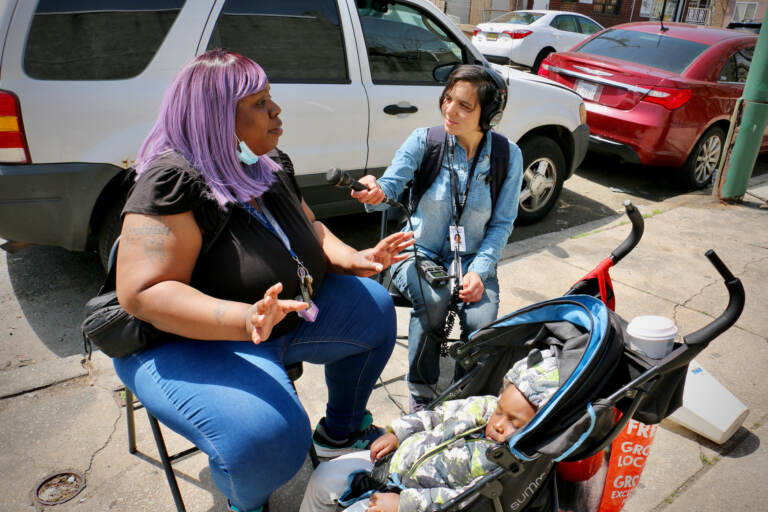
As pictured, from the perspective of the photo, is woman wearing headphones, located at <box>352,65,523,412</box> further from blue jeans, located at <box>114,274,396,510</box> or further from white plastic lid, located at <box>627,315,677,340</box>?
white plastic lid, located at <box>627,315,677,340</box>

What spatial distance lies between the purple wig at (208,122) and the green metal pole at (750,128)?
18.8 ft

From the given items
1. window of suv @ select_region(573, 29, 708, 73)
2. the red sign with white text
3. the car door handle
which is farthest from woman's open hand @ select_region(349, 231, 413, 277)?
window of suv @ select_region(573, 29, 708, 73)

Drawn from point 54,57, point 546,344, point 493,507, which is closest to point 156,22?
point 54,57

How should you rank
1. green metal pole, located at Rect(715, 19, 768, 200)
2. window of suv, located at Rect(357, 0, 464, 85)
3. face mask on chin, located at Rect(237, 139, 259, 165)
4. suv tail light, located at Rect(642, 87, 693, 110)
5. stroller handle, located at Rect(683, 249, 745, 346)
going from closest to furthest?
stroller handle, located at Rect(683, 249, 745, 346)
face mask on chin, located at Rect(237, 139, 259, 165)
window of suv, located at Rect(357, 0, 464, 85)
green metal pole, located at Rect(715, 19, 768, 200)
suv tail light, located at Rect(642, 87, 693, 110)

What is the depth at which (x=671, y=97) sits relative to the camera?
6.11 meters

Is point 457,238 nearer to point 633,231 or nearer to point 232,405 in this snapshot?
point 633,231

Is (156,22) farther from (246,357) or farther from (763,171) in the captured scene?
(763,171)

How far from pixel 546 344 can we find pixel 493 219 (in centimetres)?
92

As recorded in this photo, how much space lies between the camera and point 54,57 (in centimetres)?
293

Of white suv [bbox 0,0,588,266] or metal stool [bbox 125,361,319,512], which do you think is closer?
metal stool [bbox 125,361,319,512]

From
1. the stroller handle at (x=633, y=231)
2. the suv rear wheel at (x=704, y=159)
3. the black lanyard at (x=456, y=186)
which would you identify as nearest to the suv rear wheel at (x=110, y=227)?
the black lanyard at (x=456, y=186)

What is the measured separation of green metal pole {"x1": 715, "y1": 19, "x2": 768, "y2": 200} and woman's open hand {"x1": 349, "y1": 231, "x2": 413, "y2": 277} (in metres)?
5.24

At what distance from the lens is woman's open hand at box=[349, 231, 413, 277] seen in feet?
7.29

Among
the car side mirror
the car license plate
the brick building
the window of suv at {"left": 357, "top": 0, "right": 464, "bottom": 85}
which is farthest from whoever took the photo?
the brick building
